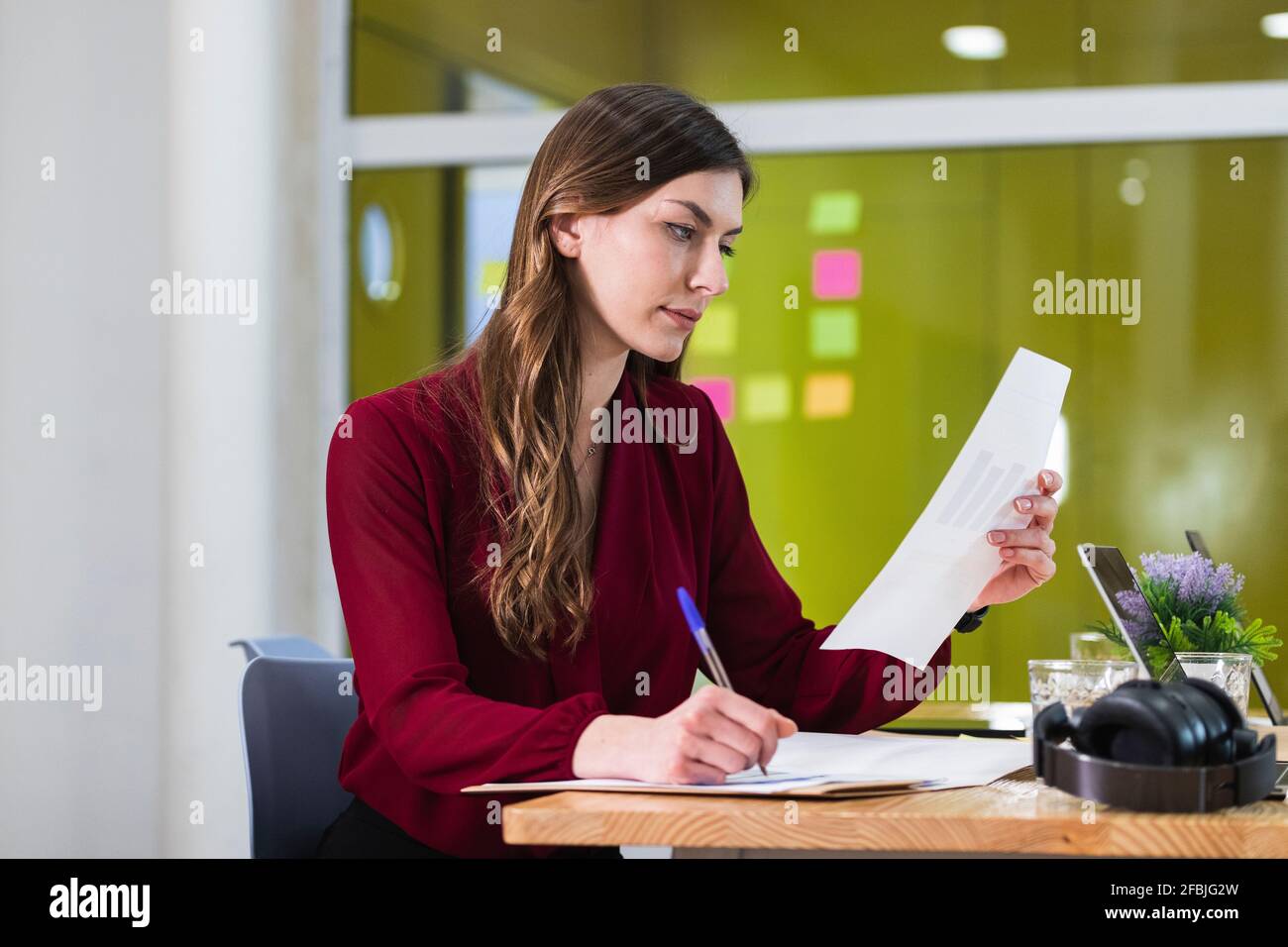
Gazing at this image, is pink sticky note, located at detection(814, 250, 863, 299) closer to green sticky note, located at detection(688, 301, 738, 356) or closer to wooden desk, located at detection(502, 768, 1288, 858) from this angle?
green sticky note, located at detection(688, 301, 738, 356)

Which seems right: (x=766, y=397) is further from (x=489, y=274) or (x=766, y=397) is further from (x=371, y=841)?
(x=371, y=841)

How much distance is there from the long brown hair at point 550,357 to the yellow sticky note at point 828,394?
242 centimetres

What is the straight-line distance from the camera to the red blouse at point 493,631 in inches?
45.8

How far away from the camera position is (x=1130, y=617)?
134 centimetres

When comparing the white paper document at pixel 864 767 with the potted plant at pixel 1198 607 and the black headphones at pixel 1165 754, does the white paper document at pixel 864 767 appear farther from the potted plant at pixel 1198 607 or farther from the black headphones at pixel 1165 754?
the potted plant at pixel 1198 607

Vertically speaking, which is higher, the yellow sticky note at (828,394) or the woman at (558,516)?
the yellow sticky note at (828,394)

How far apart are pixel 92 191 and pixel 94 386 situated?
571 mm

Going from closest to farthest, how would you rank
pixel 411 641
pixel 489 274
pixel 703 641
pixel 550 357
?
pixel 703 641 < pixel 411 641 < pixel 550 357 < pixel 489 274

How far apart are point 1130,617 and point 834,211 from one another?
9.33ft

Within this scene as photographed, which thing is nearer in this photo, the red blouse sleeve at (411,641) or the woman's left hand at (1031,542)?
the red blouse sleeve at (411,641)

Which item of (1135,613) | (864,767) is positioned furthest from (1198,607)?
(864,767)

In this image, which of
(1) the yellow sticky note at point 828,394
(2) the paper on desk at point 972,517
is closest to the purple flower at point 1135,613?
(2) the paper on desk at point 972,517

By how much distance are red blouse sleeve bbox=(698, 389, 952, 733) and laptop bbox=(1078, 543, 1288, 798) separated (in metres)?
0.17

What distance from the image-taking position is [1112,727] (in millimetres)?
968
